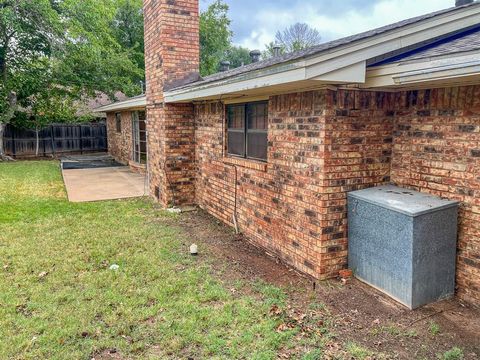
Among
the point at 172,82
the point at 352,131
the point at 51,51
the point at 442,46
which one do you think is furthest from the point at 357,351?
the point at 51,51

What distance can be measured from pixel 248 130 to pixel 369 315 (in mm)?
3384

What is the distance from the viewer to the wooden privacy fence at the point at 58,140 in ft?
64.8

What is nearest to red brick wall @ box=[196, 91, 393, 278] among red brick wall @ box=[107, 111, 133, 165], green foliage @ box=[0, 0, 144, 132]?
red brick wall @ box=[107, 111, 133, 165]

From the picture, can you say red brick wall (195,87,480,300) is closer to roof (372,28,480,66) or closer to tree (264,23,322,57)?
roof (372,28,480,66)

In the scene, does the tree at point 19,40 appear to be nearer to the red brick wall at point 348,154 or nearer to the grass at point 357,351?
the red brick wall at point 348,154

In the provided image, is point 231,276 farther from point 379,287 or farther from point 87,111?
point 87,111

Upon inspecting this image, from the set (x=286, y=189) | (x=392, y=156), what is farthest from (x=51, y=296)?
(x=392, y=156)

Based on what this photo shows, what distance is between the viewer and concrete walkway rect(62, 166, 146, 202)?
9164 millimetres

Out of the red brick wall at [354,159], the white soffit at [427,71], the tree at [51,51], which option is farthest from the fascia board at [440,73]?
the tree at [51,51]

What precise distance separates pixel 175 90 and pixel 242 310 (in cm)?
464

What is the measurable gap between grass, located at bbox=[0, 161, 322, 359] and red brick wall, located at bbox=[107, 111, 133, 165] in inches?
341

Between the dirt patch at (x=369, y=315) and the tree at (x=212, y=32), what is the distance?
24028mm

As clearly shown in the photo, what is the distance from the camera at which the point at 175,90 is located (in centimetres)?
707

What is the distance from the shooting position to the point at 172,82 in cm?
771
